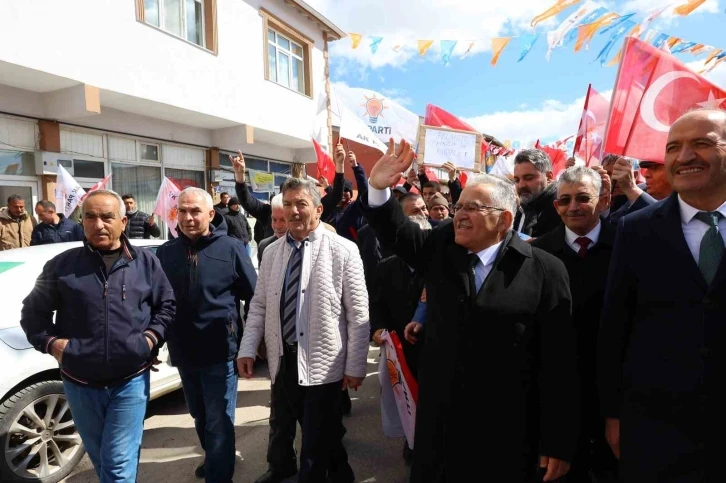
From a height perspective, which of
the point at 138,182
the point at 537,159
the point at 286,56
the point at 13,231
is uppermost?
the point at 286,56

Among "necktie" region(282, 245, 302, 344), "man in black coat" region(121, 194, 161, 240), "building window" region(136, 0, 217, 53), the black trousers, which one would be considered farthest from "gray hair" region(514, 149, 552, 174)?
"building window" region(136, 0, 217, 53)

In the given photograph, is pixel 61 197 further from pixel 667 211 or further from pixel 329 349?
pixel 667 211

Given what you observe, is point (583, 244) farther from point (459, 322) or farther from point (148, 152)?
point (148, 152)

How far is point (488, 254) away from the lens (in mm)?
2074

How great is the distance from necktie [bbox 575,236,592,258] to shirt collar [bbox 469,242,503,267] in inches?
24.9

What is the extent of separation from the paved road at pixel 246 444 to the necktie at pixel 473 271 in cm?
183

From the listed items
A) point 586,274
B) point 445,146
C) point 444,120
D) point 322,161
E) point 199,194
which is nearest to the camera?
point 586,274

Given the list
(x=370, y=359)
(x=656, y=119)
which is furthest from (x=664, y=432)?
(x=370, y=359)

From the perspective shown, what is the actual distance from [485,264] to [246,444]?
261cm

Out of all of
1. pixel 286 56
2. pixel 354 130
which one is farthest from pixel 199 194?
pixel 286 56

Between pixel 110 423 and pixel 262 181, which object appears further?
pixel 262 181

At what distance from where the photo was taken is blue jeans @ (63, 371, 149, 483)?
239cm

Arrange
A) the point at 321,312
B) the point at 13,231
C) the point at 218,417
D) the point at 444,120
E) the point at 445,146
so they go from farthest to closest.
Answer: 1. the point at 444,120
2. the point at 13,231
3. the point at 445,146
4. the point at 218,417
5. the point at 321,312

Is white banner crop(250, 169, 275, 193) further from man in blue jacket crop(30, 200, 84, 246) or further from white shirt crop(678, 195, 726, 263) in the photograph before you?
white shirt crop(678, 195, 726, 263)
